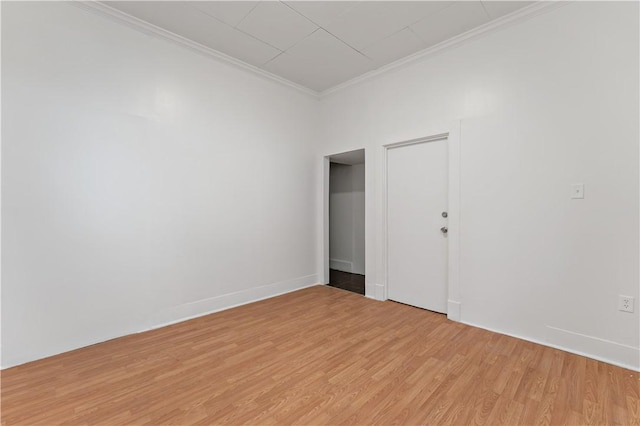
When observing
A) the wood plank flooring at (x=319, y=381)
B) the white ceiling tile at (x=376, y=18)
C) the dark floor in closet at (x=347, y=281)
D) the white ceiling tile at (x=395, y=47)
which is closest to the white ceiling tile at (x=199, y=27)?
the white ceiling tile at (x=376, y=18)

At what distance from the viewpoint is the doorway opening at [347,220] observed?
16.8 ft

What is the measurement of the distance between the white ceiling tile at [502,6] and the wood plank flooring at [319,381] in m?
2.96

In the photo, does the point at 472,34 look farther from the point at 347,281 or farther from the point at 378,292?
the point at 347,281

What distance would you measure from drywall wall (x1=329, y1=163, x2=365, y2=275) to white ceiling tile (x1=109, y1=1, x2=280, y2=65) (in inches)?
101

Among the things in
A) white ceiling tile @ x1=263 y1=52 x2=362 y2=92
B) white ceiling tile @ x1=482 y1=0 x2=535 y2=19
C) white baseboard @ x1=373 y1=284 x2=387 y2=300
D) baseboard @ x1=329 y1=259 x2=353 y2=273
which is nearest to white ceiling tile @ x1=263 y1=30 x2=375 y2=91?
white ceiling tile @ x1=263 y1=52 x2=362 y2=92

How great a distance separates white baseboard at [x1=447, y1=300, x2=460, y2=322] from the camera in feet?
9.45

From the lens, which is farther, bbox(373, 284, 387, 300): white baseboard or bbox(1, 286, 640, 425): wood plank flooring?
bbox(373, 284, 387, 300): white baseboard

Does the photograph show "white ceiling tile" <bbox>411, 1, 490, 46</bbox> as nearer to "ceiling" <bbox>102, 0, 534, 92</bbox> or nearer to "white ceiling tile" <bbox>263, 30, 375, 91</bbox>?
"ceiling" <bbox>102, 0, 534, 92</bbox>

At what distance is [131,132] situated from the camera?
2629 millimetres

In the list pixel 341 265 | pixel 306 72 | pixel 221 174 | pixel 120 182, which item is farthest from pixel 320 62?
pixel 341 265

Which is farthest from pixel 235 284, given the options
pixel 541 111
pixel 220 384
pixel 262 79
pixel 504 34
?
pixel 504 34

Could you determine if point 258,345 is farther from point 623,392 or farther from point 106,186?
point 623,392

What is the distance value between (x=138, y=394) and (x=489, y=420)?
2102mm

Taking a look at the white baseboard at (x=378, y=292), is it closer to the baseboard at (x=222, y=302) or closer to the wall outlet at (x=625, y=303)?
the baseboard at (x=222, y=302)
